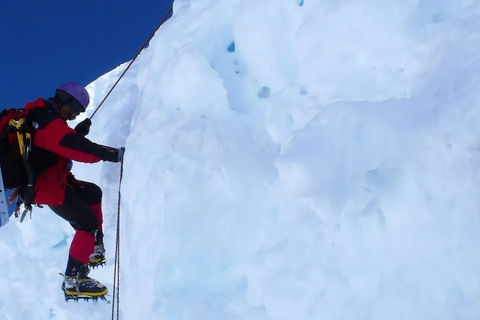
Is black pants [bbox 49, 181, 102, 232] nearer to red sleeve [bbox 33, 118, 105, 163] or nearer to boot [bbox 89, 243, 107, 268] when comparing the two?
boot [bbox 89, 243, 107, 268]

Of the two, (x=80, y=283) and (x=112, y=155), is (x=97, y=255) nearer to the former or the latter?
(x=80, y=283)

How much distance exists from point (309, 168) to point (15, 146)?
7.79ft

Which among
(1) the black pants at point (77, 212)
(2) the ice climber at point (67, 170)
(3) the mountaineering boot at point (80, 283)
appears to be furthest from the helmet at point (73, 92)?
(3) the mountaineering boot at point (80, 283)

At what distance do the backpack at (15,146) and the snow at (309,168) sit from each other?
0.88m

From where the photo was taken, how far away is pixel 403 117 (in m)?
3.04

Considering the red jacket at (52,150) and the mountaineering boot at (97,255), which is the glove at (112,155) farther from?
the mountaineering boot at (97,255)

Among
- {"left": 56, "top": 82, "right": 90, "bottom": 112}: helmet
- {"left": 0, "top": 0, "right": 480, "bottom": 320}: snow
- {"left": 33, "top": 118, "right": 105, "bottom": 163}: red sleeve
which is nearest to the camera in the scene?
{"left": 0, "top": 0, "right": 480, "bottom": 320}: snow

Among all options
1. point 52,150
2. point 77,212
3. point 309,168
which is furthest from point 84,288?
point 309,168

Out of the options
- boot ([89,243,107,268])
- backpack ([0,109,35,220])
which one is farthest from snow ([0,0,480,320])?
backpack ([0,109,35,220])

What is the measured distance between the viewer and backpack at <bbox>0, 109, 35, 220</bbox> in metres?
4.05

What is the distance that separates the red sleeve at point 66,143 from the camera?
4.01 m

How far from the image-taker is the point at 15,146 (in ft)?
13.4

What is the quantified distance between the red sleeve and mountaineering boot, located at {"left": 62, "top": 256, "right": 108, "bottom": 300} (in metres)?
0.99

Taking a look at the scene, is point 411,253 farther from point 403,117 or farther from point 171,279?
point 171,279
